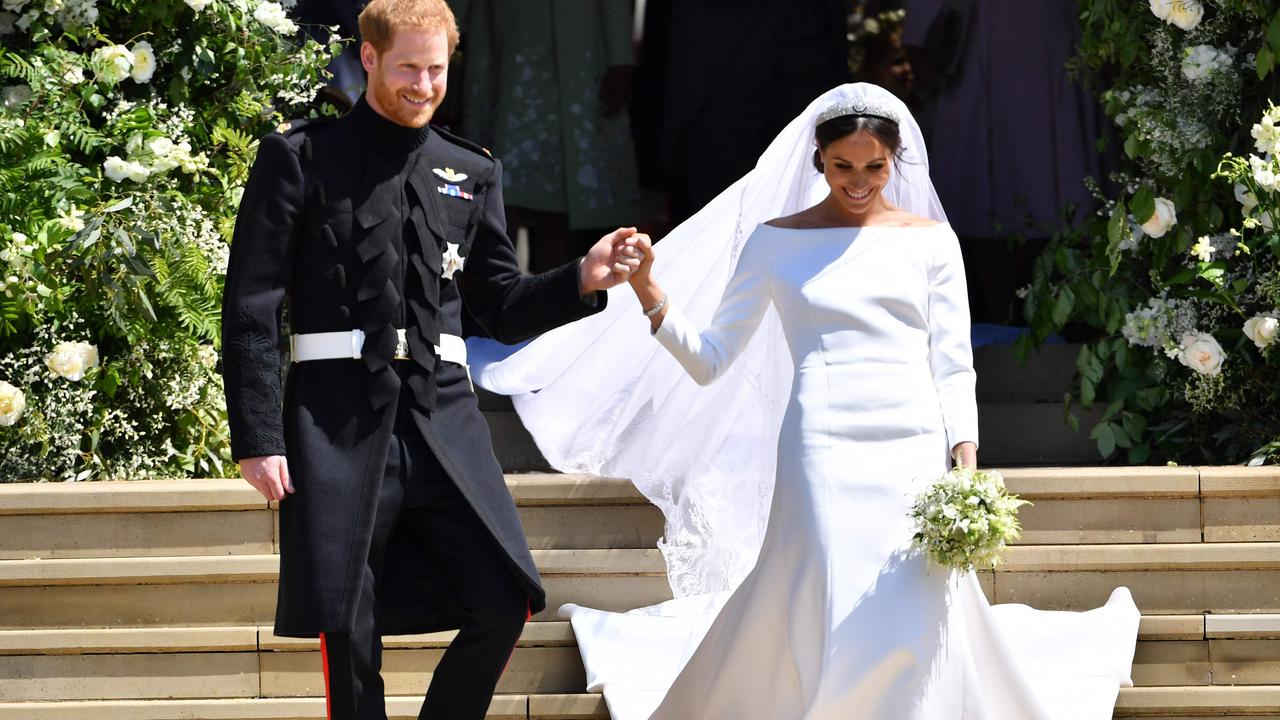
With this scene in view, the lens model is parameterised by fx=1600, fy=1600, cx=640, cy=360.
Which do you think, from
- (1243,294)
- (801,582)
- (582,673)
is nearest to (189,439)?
(582,673)

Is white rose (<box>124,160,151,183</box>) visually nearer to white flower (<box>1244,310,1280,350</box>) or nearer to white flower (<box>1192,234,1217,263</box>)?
white flower (<box>1192,234,1217,263</box>)

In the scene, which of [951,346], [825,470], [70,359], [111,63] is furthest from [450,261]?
[111,63]

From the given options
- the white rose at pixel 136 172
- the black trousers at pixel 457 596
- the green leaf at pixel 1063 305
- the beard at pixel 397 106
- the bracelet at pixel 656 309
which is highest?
the beard at pixel 397 106

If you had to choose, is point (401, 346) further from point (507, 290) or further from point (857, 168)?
point (857, 168)

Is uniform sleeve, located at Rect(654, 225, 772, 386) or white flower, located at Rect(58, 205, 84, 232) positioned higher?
white flower, located at Rect(58, 205, 84, 232)

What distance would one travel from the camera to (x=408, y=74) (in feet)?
11.1

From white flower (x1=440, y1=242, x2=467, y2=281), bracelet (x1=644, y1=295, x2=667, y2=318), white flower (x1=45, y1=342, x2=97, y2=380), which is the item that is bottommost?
white flower (x1=45, y1=342, x2=97, y2=380)

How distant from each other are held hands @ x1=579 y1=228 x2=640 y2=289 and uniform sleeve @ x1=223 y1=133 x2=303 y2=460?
66 cm

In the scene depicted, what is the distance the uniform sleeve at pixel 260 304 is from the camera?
332cm

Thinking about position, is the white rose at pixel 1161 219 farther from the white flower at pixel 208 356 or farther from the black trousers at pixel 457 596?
the white flower at pixel 208 356

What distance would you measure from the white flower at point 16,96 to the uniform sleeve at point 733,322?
9.17ft

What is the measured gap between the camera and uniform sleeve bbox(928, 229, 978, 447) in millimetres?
3852

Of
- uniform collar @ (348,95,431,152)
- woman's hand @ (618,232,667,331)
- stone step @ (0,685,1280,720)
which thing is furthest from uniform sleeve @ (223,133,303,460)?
stone step @ (0,685,1280,720)

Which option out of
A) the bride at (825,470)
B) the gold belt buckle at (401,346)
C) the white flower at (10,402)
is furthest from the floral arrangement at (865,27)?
the gold belt buckle at (401,346)
